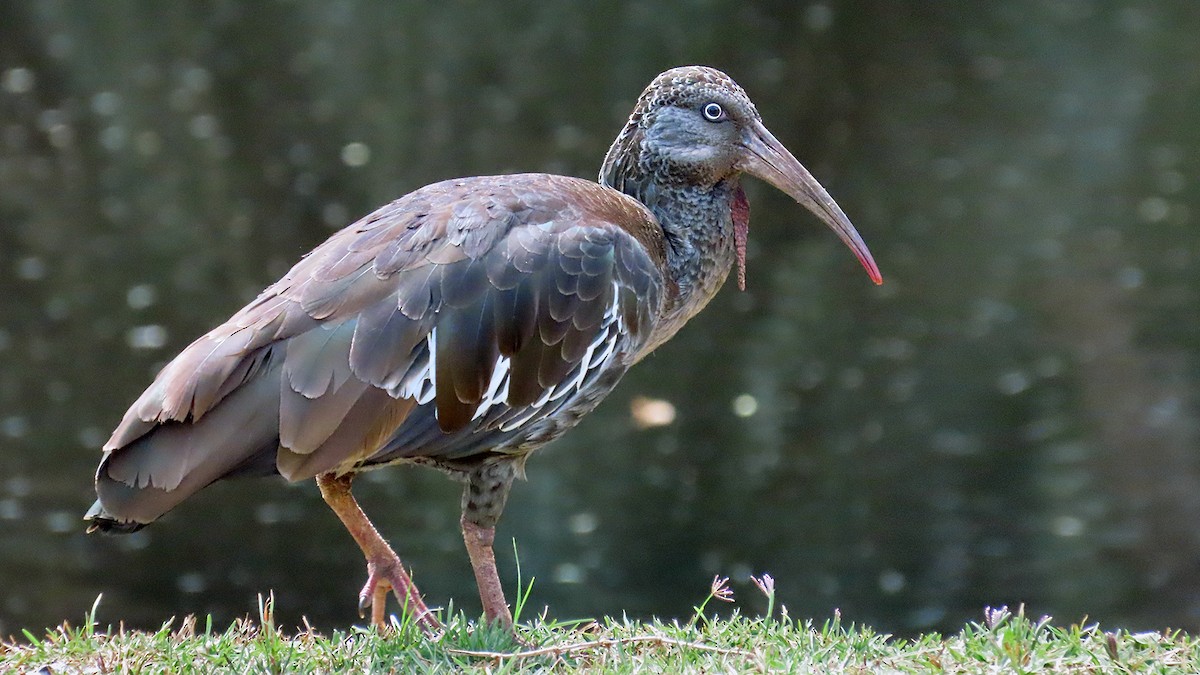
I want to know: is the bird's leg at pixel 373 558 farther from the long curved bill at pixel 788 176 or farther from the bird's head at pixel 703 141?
the long curved bill at pixel 788 176

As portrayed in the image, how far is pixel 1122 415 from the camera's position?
12.6 m

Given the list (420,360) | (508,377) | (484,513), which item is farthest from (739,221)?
(420,360)

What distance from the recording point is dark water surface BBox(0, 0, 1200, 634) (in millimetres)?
11195

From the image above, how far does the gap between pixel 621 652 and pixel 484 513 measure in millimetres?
751

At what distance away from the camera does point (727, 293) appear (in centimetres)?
1438

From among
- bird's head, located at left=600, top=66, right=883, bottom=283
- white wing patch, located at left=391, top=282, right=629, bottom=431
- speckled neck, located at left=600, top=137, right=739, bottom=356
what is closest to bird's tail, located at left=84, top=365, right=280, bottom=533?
white wing patch, located at left=391, top=282, right=629, bottom=431

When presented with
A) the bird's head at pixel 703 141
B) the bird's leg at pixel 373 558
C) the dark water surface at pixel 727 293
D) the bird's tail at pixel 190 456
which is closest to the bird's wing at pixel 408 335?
the bird's tail at pixel 190 456

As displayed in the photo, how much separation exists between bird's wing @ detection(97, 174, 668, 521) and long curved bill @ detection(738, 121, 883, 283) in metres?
0.80

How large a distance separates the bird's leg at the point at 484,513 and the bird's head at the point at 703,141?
1414 millimetres

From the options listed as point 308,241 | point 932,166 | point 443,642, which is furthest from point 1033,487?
point 443,642

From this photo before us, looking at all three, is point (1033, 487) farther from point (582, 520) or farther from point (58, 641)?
point (58, 641)

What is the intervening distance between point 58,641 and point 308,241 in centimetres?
1006

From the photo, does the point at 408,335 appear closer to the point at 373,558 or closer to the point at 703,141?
the point at 373,558

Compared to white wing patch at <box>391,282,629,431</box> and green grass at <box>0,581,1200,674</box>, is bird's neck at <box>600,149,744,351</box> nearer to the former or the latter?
white wing patch at <box>391,282,629,431</box>
